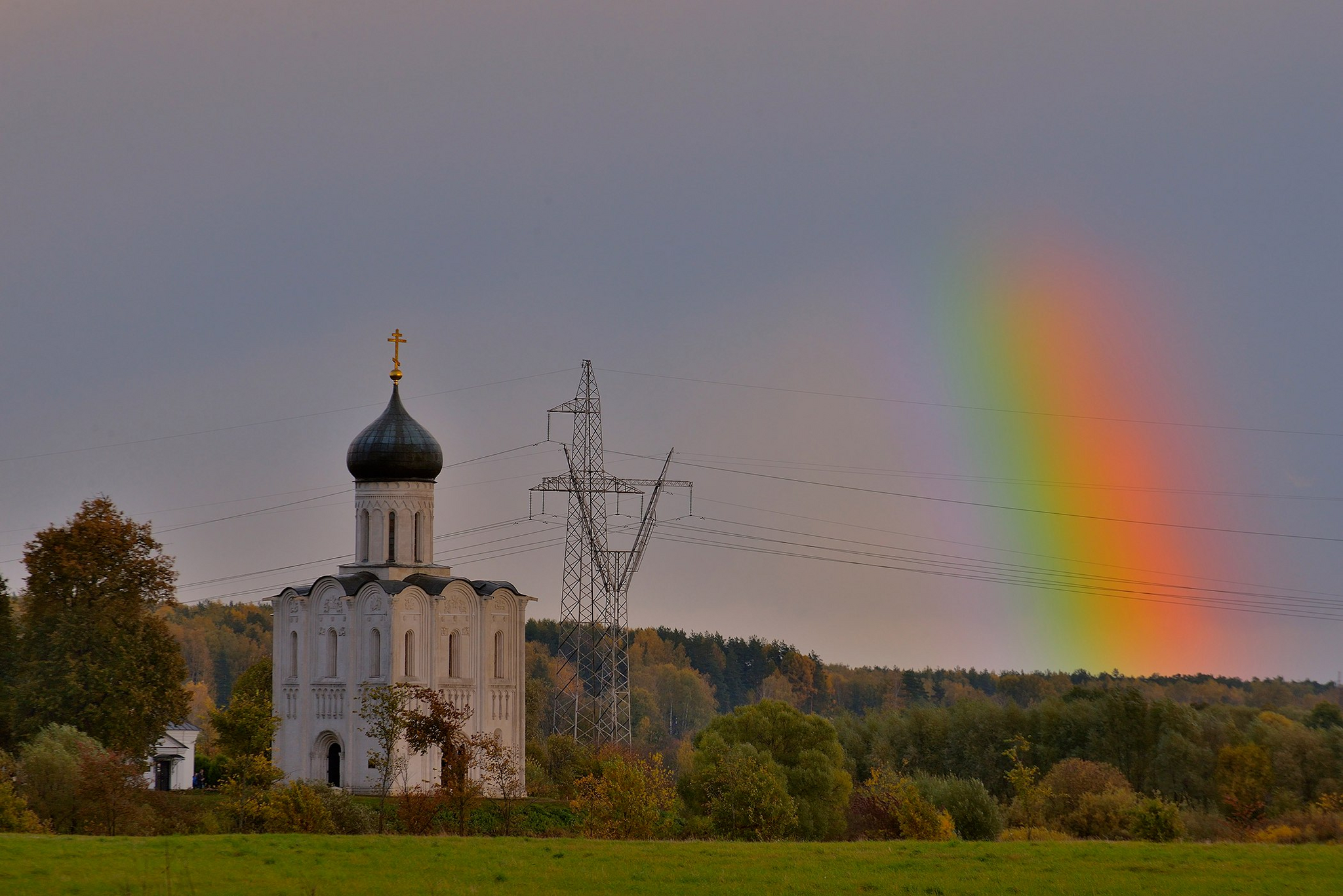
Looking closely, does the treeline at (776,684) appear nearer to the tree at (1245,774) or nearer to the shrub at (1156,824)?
the tree at (1245,774)

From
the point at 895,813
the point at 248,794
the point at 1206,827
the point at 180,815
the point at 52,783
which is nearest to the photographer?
the point at 52,783

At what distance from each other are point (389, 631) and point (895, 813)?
18.6 meters

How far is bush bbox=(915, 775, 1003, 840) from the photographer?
41719mm

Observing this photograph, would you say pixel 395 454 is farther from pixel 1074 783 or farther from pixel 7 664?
pixel 1074 783

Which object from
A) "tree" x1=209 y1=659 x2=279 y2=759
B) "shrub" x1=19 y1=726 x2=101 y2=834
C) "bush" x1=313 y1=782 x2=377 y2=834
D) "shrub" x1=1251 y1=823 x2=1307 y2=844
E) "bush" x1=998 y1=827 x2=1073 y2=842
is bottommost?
"shrub" x1=1251 y1=823 x2=1307 y2=844

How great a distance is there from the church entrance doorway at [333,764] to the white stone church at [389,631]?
0.13 feet

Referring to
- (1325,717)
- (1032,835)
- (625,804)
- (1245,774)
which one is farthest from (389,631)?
(1325,717)

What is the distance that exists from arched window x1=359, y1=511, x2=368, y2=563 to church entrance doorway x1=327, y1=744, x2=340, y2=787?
591 centimetres

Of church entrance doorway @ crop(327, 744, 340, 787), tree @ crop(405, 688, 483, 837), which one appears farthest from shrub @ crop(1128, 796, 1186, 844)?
church entrance doorway @ crop(327, 744, 340, 787)

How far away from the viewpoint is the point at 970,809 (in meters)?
41.8

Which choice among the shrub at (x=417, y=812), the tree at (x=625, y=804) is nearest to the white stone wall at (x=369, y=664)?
the tree at (x=625, y=804)

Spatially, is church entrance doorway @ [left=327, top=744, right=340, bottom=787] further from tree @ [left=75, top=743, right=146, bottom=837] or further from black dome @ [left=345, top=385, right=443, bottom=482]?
tree @ [left=75, top=743, right=146, bottom=837]

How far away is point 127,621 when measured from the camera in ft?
131

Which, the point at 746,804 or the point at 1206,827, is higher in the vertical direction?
the point at 746,804
